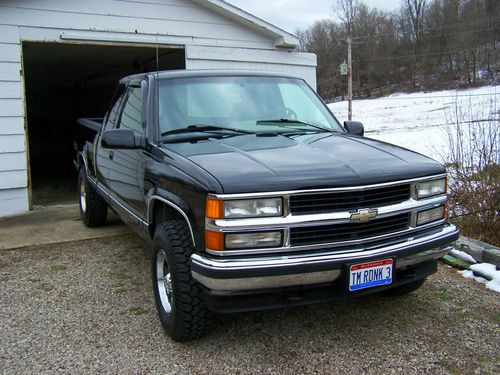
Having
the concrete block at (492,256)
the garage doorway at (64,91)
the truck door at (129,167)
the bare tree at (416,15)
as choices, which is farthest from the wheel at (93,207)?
the bare tree at (416,15)

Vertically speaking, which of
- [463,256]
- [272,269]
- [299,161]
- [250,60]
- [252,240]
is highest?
[250,60]

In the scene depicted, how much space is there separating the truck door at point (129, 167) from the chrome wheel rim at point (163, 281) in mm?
573

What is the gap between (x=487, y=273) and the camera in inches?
174

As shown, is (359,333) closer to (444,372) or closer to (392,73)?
(444,372)

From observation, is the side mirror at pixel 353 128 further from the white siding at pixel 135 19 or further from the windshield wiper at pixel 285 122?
the white siding at pixel 135 19

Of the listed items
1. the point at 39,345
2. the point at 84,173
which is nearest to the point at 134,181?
the point at 39,345

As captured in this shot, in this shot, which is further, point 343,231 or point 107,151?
point 107,151

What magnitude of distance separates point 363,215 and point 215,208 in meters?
0.89

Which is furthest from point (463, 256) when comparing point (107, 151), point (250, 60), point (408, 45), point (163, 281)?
point (408, 45)

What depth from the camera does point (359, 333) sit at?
3.37 metres

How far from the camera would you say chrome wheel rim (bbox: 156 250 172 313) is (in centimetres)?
338

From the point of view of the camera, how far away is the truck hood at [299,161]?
9.08 ft

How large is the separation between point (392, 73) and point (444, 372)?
67252 mm

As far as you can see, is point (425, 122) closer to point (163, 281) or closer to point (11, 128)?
point (11, 128)
